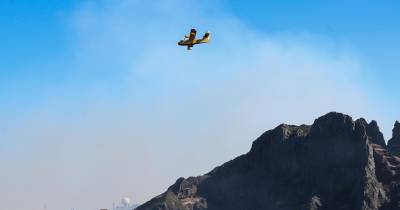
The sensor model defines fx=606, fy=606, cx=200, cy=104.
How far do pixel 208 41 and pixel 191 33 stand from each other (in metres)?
8.04

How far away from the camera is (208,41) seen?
502 feet

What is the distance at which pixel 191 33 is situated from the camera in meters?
146
